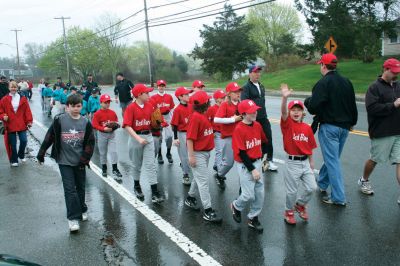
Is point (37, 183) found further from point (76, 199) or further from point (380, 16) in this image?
point (380, 16)

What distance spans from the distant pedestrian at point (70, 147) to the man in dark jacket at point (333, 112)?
10.5 ft

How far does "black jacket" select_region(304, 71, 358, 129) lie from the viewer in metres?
5.52

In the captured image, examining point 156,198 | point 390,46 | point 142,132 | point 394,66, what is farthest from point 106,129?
point 390,46

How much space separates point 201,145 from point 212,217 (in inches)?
37.7

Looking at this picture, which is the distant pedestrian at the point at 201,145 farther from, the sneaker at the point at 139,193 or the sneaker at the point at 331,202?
the sneaker at the point at 331,202

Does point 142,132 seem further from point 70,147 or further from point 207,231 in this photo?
point 207,231

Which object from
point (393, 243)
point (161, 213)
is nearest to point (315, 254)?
point (393, 243)

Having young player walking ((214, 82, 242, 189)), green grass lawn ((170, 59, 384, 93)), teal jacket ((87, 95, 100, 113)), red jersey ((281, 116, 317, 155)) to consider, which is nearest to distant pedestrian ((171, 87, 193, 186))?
young player walking ((214, 82, 242, 189))

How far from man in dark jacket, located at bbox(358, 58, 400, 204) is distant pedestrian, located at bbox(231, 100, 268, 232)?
6.09ft

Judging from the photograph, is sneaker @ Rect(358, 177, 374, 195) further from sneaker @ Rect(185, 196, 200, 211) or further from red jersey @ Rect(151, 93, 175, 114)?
red jersey @ Rect(151, 93, 175, 114)

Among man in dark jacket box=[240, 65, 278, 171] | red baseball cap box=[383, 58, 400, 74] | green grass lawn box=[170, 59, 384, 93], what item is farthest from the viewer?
green grass lawn box=[170, 59, 384, 93]

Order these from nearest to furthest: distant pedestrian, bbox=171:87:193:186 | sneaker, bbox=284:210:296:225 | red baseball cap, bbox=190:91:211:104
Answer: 1. sneaker, bbox=284:210:296:225
2. red baseball cap, bbox=190:91:211:104
3. distant pedestrian, bbox=171:87:193:186

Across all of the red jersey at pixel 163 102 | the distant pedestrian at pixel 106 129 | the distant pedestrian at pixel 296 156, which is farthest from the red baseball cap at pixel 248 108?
the red jersey at pixel 163 102

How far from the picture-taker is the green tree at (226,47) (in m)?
47.2
